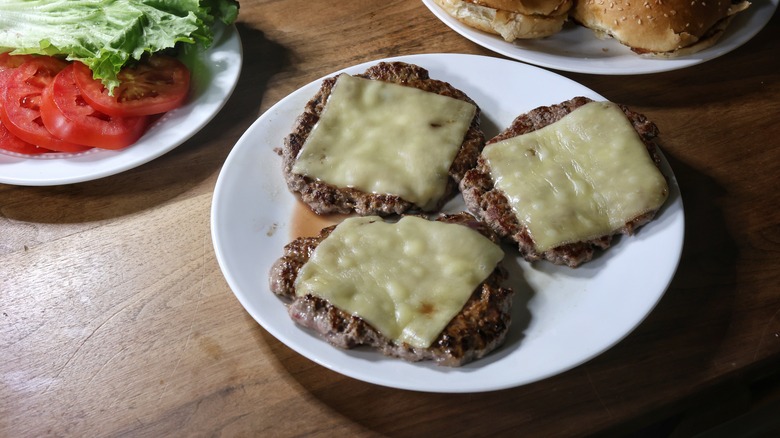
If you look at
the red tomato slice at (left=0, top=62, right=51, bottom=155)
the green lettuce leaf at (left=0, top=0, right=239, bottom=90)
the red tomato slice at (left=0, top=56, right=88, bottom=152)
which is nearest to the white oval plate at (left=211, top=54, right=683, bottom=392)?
the green lettuce leaf at (left=0, top=0, right=239, bottom=90)

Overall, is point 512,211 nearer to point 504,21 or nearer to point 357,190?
point 357,190

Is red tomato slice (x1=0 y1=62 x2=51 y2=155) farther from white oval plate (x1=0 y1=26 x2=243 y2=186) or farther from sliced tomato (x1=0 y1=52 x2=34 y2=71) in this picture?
sliced tomato (x1=0 y1=52 x2=34 y2=71)

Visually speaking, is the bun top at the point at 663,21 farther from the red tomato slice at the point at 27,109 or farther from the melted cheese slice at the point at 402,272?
the red tomato slice at the point at 27,109

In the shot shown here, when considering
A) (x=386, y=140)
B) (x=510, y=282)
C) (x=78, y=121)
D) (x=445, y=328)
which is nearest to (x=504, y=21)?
(x=386, y=140)

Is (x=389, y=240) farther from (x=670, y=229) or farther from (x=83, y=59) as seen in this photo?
(x=83, y=59)

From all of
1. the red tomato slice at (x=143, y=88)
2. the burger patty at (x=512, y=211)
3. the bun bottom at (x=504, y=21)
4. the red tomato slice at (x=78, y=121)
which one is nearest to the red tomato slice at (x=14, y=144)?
the red tomato slice at (x=78, y=121)
